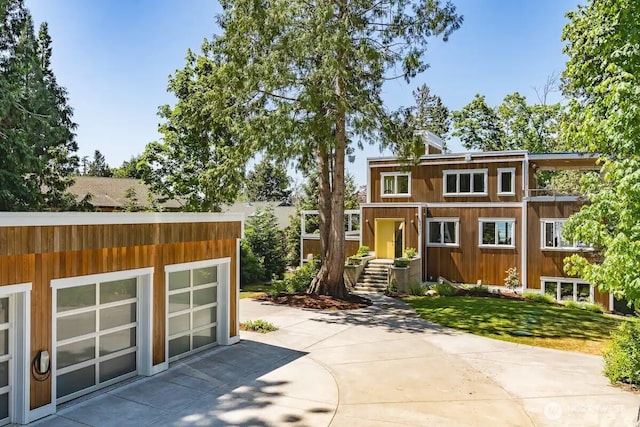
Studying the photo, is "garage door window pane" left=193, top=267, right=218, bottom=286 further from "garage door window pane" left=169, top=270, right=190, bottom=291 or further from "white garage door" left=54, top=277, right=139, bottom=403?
"white garage door" left=54, top=277, right=139, bottom=403

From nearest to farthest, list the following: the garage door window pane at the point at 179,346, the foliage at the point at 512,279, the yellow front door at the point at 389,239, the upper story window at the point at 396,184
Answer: the garage door window pane at the point at 179,346, the foliage at the point at 512,279, the yellow front door at the point at 389,239, the upper story window at the point at 396,184

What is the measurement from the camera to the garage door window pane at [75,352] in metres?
7.78

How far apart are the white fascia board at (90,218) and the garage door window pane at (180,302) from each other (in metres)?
1.70

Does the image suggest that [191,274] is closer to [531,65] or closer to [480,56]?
[480,56]

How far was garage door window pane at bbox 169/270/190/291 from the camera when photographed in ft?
32.8

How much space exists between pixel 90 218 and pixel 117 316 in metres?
2.12

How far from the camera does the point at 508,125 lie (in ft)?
141

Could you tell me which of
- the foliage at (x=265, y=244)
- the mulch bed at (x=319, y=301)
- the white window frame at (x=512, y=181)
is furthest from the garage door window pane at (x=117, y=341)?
the white window frame at (x=512, y=181)

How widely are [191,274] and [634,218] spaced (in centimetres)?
864

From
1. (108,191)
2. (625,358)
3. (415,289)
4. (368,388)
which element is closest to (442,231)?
(415,289)

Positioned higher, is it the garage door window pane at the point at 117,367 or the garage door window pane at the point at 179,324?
the garage door window pane at the point at 179,324

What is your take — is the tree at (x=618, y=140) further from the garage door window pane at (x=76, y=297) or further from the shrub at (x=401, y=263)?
the shrub at (x=401, y=263)

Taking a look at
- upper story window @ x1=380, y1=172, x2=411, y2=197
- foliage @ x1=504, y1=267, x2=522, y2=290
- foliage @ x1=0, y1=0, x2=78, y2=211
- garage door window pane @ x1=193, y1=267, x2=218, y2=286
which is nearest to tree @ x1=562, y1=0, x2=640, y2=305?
garage door window pane @ x1=193, y1=267, x2=218, y2=286

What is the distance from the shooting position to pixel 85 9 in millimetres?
15125
